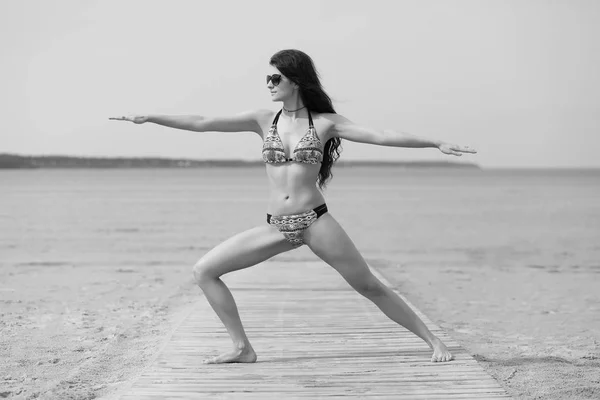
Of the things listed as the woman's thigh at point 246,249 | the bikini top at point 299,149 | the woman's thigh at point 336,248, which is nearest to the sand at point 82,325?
the woman's thigh at point 246,249

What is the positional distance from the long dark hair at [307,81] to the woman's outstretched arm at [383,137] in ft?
0.42

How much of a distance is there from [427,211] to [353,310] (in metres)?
35.0

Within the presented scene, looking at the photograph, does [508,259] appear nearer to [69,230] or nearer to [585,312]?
[585,312]

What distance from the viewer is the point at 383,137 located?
17.9 feet

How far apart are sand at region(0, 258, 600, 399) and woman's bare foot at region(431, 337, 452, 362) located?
0.95 meters

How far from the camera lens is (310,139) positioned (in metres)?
5.52

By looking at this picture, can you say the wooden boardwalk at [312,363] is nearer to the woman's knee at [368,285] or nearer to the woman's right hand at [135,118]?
the woman's knee at [368,285]

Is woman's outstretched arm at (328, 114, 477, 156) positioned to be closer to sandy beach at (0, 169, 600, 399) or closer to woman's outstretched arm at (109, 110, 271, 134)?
woman's outstretched arm at (109, 110, 271, 134)

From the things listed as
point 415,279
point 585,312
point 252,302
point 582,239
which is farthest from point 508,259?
point 252,302

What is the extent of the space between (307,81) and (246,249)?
1.22 m

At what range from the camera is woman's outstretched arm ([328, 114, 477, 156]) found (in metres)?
5.25

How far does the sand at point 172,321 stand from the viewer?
6875mm

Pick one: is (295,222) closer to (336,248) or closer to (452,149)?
(336,248)

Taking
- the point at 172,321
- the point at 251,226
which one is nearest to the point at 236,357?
the point at 172,321
